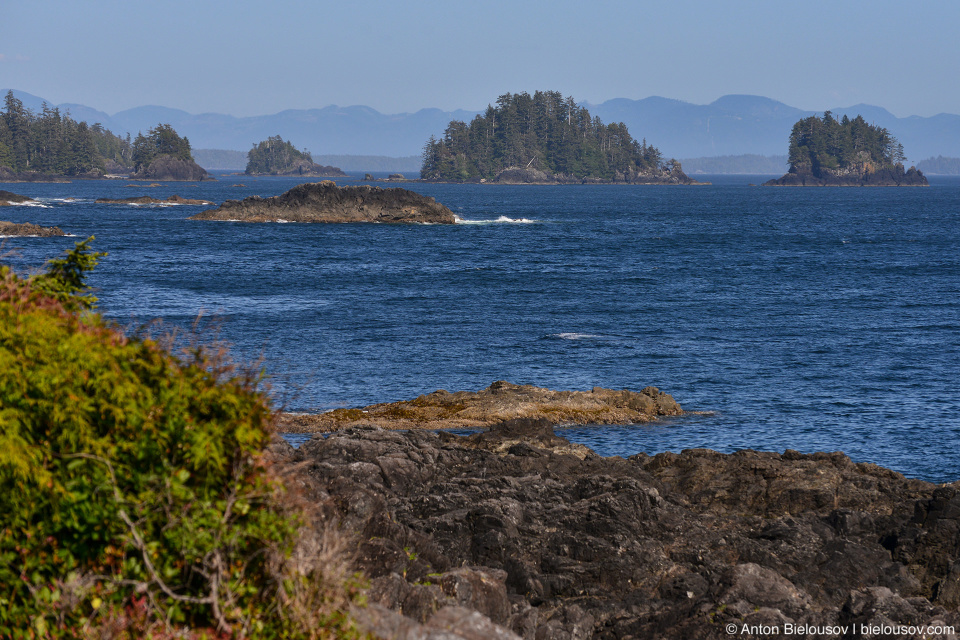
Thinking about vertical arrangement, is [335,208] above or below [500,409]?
above

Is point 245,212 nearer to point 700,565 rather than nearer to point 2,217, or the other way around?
point 2,217

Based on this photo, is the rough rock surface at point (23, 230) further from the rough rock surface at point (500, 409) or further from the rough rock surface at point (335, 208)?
the rough rock surface at point (500, 409)

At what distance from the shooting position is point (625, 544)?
14.9 meters

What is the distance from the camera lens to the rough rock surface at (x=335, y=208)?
131 meters

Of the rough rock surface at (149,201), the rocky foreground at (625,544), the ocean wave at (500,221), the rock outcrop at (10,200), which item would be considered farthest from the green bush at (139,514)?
the rough rock surface at (149,201)

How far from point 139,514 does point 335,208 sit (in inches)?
5028

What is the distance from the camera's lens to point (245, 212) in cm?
13100

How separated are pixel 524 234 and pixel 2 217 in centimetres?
7101

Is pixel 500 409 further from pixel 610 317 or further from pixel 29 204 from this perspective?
pixel 29 204

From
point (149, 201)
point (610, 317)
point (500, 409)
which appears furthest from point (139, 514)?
point (149, 201)

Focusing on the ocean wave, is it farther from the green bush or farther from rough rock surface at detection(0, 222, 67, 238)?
the green bush

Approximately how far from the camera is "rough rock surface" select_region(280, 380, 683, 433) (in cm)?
2911

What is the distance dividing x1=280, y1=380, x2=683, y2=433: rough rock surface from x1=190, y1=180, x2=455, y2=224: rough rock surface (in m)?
101

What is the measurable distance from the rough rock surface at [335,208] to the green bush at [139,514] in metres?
123
